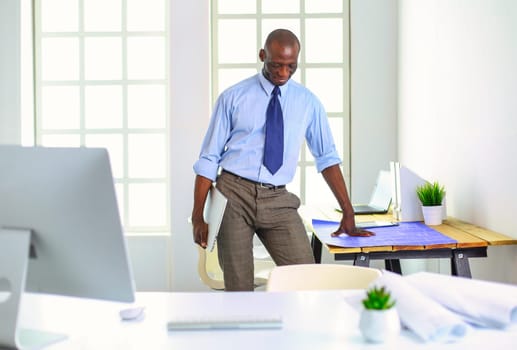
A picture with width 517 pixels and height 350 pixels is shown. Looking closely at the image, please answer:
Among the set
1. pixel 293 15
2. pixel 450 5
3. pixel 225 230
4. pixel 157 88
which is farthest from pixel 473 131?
pixel 157 88

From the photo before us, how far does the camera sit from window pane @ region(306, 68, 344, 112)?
4980mm

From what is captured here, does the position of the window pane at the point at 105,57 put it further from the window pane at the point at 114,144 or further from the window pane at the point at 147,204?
the window pane at the point at 147,204

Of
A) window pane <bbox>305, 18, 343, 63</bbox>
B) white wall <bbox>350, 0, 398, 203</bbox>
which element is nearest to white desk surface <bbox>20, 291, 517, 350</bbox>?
white wall <bbox>350, 0, 398, 203</bbox>

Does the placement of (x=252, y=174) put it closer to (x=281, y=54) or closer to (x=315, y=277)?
(x=281, y=54)

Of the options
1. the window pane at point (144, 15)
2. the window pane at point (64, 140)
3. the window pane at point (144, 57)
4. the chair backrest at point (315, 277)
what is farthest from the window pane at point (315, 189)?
the chair backrest at point (315, 277)

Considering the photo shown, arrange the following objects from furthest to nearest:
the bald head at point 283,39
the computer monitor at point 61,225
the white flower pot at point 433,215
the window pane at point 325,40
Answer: the window pane at point 325,40 < the white flower pot at point 433,215 < the bald head at point 283,39 < the computer monitor at point 61,225

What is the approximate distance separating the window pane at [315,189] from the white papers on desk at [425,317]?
3446 millimetres

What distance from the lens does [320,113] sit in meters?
2.90

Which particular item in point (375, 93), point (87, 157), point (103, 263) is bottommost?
point (103, 263)

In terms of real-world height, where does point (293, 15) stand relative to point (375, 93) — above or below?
above

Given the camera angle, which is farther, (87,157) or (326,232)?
(326,232)

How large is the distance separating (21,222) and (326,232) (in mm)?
1844

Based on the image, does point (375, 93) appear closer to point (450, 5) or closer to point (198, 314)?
point (450, 5)

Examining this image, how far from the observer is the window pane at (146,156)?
16.7 feet
